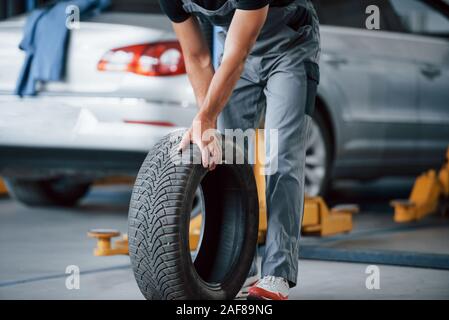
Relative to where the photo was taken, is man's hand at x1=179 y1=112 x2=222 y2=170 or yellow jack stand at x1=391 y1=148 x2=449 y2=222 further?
yellow jack stand at x1=391 y1=148 x2=449 y2=222

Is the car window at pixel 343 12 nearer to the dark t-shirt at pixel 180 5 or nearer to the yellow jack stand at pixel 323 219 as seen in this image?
the yellow jack stand at pixel 323 219

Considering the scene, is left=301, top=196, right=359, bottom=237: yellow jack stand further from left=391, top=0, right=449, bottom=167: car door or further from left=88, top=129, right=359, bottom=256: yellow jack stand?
A: left=391, top=0, right=449, bottom=167: car door

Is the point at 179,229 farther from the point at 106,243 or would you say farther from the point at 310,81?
the point at 106,243

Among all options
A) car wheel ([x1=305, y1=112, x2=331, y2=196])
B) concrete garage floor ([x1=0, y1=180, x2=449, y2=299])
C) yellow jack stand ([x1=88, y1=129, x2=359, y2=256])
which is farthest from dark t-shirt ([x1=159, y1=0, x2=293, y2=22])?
car wheel ([x1=305, y1=112, x2=331, y2=196])

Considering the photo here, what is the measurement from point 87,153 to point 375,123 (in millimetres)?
2074

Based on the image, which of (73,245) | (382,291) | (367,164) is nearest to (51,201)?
(73,245)

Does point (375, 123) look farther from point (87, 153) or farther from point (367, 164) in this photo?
point (87, 153)

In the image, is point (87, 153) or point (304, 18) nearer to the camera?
point (304, 18)

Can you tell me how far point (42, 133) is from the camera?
5363mm

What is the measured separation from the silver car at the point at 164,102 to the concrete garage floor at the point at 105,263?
306mm

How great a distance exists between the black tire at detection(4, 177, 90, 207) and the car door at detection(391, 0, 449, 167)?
7.76 feet

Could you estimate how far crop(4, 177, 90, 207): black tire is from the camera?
6.84 meters

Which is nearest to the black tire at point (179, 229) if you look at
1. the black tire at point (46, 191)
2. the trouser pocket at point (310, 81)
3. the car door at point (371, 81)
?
the trouser pocket at point (310, 81)
